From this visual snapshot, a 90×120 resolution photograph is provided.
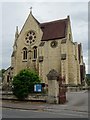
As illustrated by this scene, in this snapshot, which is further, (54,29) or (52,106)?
(54,29)

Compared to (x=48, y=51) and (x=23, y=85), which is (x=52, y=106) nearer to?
(x=23, y=85)

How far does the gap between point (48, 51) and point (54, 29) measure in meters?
4.81

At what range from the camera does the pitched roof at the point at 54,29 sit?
5459 centimetres

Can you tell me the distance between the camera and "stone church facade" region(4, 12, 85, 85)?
53031mm

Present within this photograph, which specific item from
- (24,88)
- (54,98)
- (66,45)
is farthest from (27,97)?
(66,45)

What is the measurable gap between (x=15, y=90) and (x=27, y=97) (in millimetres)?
1552

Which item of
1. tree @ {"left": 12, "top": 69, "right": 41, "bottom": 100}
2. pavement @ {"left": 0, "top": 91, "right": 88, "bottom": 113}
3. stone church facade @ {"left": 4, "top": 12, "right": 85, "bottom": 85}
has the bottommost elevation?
pavement @ {"left": 0, "top": 91, "right": 88, "bottom": 113}

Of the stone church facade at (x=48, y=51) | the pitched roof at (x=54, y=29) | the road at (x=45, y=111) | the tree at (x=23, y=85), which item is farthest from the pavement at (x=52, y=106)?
the pitched roof at (x=54, y=29)

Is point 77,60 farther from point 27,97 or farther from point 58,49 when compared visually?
point 27,97

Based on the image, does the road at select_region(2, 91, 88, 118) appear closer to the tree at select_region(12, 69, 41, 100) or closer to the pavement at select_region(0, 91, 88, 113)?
the pavement at select_region(0, 91, 88, 113)

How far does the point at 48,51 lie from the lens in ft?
181

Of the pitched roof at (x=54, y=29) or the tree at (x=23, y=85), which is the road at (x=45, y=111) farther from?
the pitched roof at (x=54, y=29)

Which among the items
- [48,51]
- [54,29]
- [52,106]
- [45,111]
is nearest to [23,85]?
[52,106]

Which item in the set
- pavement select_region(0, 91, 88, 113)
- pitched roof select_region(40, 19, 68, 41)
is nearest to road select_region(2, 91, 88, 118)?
pavement select_region(0, 91, 88, 113)
